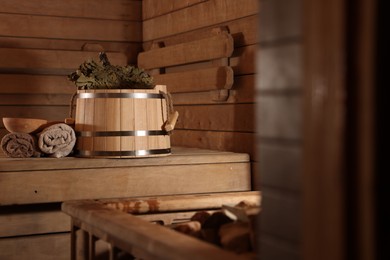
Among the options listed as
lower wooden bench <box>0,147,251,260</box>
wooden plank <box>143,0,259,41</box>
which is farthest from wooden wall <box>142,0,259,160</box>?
lower wooden bench <box>0,147,251,260</box>

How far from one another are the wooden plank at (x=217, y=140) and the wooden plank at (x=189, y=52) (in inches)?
16.6

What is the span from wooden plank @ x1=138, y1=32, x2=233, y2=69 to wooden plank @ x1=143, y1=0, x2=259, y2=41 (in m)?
0.13

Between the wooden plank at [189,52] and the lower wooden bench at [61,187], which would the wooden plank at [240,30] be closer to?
the wooden plank at [189,52]

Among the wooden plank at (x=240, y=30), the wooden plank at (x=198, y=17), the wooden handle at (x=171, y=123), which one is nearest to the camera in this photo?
the wooden handle at (x=171, y=123)

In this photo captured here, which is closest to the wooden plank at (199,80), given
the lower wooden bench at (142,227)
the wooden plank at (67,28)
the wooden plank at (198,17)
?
the wooden plank at (198,17)

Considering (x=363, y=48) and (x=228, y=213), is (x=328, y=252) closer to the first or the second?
(x=363, y=48)

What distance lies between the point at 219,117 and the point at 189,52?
433mm

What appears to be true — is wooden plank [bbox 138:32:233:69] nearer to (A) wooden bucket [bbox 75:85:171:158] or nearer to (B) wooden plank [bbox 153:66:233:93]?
(B) wooden plank [bbox 153:66:233:93]

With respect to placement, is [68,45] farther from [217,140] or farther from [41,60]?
[217,140]

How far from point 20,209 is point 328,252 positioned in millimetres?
2057

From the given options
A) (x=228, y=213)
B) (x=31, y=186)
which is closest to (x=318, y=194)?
(x=228, y=213)

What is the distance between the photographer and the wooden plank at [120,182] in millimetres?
3048

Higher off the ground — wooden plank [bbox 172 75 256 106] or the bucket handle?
wooden plank [bbox 172 75 256 106]

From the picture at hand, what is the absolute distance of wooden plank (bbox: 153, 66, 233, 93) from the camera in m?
3.65
